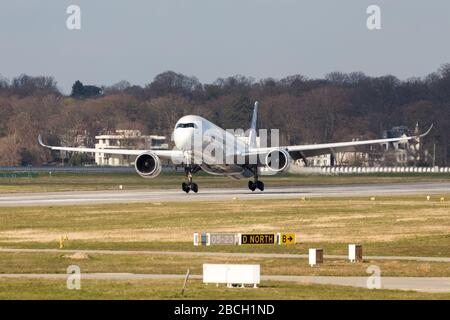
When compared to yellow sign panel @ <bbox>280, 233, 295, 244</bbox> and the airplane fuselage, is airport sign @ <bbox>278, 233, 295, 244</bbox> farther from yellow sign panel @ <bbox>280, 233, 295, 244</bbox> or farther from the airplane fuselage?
the airplane fuselage

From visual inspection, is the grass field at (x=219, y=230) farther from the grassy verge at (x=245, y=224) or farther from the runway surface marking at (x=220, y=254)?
the runway surface marking at (x=220, y=254)

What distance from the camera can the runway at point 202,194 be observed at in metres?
80.5

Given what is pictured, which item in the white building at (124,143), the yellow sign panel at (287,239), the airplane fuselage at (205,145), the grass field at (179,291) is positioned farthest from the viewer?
the white building at (124,143)

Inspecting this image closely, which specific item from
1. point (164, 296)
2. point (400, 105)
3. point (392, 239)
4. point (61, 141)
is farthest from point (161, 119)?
point (164, 296)

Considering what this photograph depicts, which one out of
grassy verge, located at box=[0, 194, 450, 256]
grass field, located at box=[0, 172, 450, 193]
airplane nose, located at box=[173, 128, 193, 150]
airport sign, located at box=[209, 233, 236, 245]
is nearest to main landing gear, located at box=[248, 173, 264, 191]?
airplane nose, located at box=[173, 128, 193, 150]

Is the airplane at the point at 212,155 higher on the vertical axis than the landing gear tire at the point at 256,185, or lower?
higher

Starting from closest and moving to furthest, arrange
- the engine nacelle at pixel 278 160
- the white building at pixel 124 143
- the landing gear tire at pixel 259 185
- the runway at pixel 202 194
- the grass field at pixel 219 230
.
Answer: the grass field at pixel 219 230, the runway at pixel 202 194, the engine nacelle at pixel 278 160, the landing gear tire at pixel 259 185, the white building at pixel 124 143

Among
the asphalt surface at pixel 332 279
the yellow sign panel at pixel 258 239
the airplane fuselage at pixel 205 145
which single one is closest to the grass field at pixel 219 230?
the yellow sign panel at pixel 258 239

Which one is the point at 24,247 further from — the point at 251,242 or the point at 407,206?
the point at 407,206

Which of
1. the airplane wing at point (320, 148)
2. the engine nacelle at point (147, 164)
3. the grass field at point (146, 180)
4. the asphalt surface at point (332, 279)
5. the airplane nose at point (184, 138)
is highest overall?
the airplane nose at point (184, 138)

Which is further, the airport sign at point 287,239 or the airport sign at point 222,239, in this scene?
the airport sign at point 287,239

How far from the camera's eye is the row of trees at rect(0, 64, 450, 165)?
16675cm

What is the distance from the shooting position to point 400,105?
196 m

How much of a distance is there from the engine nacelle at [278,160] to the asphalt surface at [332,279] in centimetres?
4846
